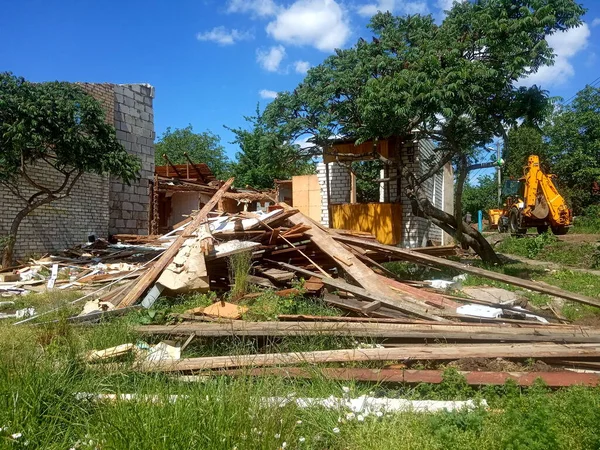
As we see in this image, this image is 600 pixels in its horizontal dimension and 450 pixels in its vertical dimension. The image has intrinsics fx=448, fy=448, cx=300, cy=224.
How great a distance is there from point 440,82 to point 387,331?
21.7 feet

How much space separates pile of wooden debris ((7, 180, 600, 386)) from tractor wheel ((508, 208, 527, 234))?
11.0 meters

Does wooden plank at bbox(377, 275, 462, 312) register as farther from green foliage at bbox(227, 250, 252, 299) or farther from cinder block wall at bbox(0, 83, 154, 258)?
cinder block wall at bbox(0, 83, 154, 258)

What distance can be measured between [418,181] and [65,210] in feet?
31.4

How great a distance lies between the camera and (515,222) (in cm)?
A: 1847

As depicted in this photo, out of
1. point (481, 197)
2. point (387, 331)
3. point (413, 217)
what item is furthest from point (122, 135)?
point (481, 197)

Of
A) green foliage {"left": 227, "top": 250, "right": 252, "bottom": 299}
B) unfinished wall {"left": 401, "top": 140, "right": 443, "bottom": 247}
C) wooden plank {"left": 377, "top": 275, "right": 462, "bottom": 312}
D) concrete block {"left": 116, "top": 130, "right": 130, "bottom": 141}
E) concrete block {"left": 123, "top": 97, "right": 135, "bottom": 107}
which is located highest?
concrete block {"left": 123, "top": 97, "right": 135, "bottom": 107}

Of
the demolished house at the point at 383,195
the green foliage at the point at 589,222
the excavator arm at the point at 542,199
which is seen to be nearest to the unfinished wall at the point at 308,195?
the demolished house at the point at 383,195

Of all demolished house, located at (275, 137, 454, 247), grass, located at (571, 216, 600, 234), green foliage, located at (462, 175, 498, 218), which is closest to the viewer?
demolished house, located at (275, 137, 454, 247)

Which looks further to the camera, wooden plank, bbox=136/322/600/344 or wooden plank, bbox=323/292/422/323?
wooden plank, bbox=323/292/422/323

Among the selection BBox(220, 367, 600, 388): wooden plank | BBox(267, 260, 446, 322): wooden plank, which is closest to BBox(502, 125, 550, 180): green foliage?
BBox(267, 260, 446, 322): wooden plank

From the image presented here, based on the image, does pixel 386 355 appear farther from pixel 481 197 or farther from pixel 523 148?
pixel 481 197

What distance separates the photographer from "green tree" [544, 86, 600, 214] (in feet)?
82.3

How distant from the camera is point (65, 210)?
12328mm

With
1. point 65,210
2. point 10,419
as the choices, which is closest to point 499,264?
point 10,419
